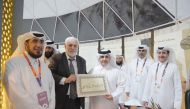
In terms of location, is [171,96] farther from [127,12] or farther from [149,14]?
[127,12]

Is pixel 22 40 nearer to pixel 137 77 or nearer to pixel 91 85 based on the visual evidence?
pixel 91 85

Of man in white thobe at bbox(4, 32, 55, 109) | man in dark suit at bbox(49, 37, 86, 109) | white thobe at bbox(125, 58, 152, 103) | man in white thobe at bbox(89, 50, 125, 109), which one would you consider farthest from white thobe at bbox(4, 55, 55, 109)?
white thobe at bbox(125, 58, 152, 103)

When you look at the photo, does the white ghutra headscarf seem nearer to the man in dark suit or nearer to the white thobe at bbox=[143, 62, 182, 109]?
the man in dark suit

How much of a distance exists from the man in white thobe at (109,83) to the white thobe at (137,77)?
48.2 inches

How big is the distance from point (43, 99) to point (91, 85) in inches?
45.3

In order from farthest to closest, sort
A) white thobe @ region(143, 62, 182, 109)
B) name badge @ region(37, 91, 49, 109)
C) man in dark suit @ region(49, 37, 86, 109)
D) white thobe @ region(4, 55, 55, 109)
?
1. white thobe @ region(143, 62, 182, 109)
2. man in dark suit @ region(49, 37, 86, 109)
3. name badge @ region(37, 91, 49, 109)
4. white thobe @ region(4, 55, 55, 109)

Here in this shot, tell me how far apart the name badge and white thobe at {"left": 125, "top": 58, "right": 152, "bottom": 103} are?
9.69 feet

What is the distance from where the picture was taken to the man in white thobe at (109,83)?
480 centimetres

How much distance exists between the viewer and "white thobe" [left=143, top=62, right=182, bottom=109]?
16.3 feet

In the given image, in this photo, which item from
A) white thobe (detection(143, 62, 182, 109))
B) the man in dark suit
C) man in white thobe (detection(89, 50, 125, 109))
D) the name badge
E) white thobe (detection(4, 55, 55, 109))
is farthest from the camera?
white thobe (detection(143, 62, 182, 109))

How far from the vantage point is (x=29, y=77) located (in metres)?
3.38

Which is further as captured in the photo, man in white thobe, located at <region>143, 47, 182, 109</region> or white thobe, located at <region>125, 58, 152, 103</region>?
white thobe, located at <region>125, 58, 152, 103</region>

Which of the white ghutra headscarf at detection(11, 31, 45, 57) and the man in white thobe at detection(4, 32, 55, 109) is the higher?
the white ghutra headscarf at detection(11, 31, 45, 57)

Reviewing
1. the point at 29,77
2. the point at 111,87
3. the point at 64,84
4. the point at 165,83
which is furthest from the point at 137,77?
the point at 29,77
